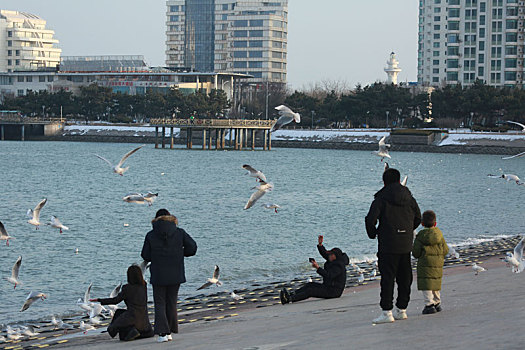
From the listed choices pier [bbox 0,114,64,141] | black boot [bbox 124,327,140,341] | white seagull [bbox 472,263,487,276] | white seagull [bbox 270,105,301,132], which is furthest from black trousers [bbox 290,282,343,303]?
pier [bbox 0,114,64,141]

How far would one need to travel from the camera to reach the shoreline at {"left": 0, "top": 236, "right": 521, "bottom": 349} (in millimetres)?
14859

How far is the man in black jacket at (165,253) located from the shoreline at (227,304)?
1108mm

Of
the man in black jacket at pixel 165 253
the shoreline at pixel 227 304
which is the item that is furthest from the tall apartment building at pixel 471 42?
the man in black jacket at pixel 165 253

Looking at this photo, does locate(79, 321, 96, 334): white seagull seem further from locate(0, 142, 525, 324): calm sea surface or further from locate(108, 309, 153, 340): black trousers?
locate(0, 142, 525, 324): calm sea surface

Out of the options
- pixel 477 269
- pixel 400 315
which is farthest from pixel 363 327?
pixel 477 269

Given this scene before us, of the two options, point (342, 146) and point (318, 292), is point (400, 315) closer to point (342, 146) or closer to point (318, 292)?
point (318, 292)

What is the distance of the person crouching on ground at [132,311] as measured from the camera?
12406mm

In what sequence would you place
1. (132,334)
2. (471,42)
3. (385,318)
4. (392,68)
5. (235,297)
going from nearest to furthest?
(385,318) < (132,334) < (235,297) < (471,42) < (392,68)

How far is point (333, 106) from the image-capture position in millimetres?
136125

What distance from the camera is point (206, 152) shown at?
125m

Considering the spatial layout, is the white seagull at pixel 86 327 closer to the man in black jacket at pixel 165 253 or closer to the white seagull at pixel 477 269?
the man in black jacket at pixel 165 253

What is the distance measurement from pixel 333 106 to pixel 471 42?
1463 inches

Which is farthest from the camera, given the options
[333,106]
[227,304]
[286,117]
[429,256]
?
[333,106]

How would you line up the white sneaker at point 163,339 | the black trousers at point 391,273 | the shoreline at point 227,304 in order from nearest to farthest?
1. the black trousers at point 391,273
2. the white sneaker at point 163,339
3. the shoreline at point 227,304
